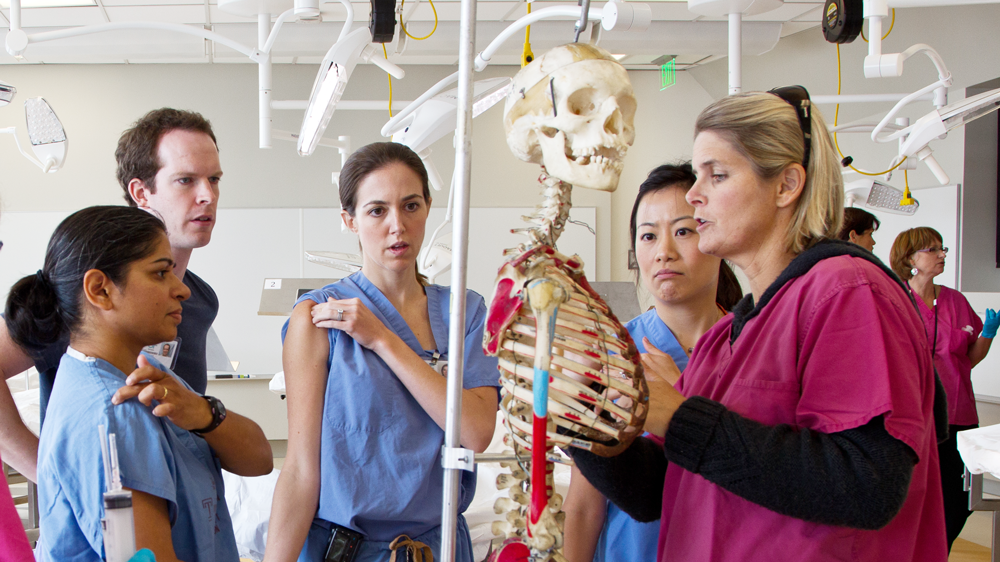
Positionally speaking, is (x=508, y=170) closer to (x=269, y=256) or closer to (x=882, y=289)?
(x=269, y=256)

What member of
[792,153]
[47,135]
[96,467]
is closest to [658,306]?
[792,153]

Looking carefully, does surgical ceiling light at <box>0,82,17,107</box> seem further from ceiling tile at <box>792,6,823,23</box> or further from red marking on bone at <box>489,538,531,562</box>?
ceiling tile at <box>792,6,823,23</box>

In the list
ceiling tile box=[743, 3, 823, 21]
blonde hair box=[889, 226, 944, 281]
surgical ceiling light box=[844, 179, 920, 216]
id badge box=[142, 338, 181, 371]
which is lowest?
id badge box=[142, 338, 181, 371]

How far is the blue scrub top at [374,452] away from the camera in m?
1.28

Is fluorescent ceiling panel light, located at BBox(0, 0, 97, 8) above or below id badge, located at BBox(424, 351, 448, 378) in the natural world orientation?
above

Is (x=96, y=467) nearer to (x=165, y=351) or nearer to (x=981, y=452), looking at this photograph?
(x=165, y=351)

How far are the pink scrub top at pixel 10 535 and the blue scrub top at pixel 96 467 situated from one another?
0.06 m

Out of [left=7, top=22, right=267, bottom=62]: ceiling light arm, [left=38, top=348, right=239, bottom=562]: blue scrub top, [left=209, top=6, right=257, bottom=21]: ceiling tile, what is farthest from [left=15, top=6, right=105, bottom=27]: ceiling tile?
[left=38, top=348, right=239, bottom=562]: blue scrub top

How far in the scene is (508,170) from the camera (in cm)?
635

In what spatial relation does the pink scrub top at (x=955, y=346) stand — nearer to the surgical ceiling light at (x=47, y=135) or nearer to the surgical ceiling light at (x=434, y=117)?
the surgical ceiling light at (x=434, y=117)

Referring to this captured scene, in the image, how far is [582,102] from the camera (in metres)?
0.87

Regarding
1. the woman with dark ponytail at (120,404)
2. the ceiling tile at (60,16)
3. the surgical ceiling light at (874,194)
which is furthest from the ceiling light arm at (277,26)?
the ceiling tile at (60,16)

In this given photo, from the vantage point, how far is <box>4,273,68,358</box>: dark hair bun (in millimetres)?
1142

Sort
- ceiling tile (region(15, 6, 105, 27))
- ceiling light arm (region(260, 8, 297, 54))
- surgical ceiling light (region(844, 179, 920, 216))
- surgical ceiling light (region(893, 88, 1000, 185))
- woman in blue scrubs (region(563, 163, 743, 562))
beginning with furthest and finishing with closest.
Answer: ceiling tile (region(15, 6, 105, 27)), surgical ceiling light (region(844, 179, 920, 216)), surgical ceiling light (region(893, 88, 1000, 185)), ceiling light arm (region(260, 8, 297, 54)), woman in blue scrubs (region(563, 163, 743, 562))
